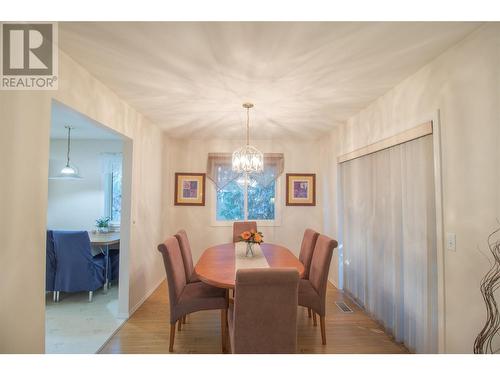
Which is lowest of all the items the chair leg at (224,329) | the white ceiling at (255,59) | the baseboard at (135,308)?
the baseboard at (135,308)

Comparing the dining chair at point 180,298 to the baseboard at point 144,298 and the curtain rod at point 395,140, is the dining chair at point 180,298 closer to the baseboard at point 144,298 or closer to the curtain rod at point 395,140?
the baseboard at point 144,298

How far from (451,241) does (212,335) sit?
7.24 ft

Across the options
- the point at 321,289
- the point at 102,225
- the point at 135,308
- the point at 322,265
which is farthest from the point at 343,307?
the point at 102,225

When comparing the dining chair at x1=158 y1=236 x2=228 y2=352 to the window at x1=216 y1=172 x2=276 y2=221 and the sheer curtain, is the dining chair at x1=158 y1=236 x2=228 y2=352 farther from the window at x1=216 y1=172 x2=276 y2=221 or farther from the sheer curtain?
the window at x1=216 y1=172 x2=276 y2=221

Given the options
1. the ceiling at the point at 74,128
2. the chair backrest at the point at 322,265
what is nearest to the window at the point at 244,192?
the ceiling at the point at 74,128

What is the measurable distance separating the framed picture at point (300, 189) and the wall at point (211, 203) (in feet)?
0.26

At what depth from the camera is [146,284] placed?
316 centimetres

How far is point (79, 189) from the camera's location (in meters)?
4.31

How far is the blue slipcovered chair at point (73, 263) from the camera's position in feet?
9.36

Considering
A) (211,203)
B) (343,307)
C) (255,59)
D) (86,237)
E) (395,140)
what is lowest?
(343,307)

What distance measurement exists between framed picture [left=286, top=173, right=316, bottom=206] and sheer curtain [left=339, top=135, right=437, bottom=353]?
1.19m

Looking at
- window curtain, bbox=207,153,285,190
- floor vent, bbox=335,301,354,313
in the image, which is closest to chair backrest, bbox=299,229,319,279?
floor vent, bbox=335,301,354,313

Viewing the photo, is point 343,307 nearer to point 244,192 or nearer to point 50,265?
point 244,192
